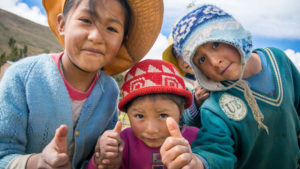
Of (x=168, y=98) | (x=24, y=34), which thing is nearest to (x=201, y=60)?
(x=168, y=98)

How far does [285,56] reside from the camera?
73.9 inches

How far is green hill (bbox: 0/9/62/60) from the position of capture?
3659cm

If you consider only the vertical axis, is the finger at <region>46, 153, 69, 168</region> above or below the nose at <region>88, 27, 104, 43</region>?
below

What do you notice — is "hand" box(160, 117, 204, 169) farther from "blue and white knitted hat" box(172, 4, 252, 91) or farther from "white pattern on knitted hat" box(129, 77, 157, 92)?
"blue and white knitted hat" box(172, 4, 252, 91)

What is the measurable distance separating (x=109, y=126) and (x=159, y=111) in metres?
0.59

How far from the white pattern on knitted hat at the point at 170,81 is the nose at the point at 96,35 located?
0.55 meters

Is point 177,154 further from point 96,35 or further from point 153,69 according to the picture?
point 96,35

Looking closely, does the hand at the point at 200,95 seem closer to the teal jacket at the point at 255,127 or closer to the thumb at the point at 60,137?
the teal jacket at the point at 255,127

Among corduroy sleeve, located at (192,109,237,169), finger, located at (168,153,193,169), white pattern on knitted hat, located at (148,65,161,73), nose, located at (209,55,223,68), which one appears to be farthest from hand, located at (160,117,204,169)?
nose, located at (209,55,223,68)

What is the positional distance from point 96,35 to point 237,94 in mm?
1228

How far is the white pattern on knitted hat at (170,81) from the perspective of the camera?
149 cm

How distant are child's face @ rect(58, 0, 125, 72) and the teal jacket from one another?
96cm

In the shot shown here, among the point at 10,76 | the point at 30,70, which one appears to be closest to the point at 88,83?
the point at 30,70

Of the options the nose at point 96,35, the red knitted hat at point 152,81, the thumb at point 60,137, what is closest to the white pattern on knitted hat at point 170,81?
the red knitted hat at point 152,81
